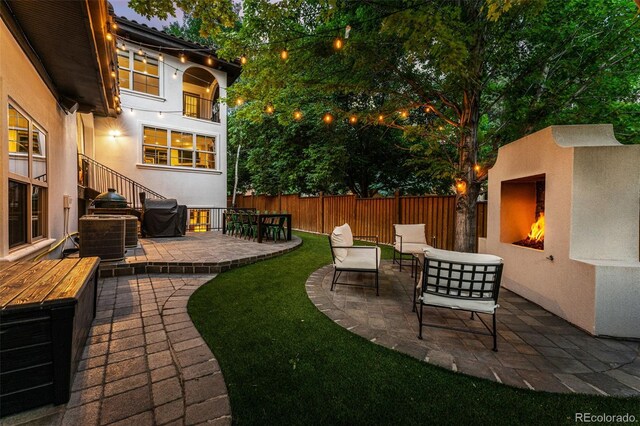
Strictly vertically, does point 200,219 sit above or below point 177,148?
below

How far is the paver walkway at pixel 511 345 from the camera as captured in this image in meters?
2.03

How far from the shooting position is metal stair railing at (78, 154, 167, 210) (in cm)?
851

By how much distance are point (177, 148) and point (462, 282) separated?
11861 mm

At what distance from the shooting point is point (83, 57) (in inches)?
136

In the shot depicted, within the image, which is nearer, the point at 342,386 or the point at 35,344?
the point at 35,344

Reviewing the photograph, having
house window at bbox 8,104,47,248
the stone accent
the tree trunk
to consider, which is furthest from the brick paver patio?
the tree trunk

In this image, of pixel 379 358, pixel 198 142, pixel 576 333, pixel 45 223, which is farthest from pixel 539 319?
pixel 198 142

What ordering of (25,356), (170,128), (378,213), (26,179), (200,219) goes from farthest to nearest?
(200,219) < (170,128) < (378,213) < (26,179) < (25,356)

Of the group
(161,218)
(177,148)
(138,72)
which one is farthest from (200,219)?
(138,72)

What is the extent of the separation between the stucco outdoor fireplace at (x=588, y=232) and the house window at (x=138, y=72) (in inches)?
496

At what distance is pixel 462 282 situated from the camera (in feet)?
8.57

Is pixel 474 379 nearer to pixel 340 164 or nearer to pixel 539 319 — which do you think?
pixel 539 319

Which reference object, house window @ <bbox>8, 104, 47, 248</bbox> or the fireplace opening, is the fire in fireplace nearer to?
the fireplace opening

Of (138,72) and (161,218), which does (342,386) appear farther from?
(138,72)
